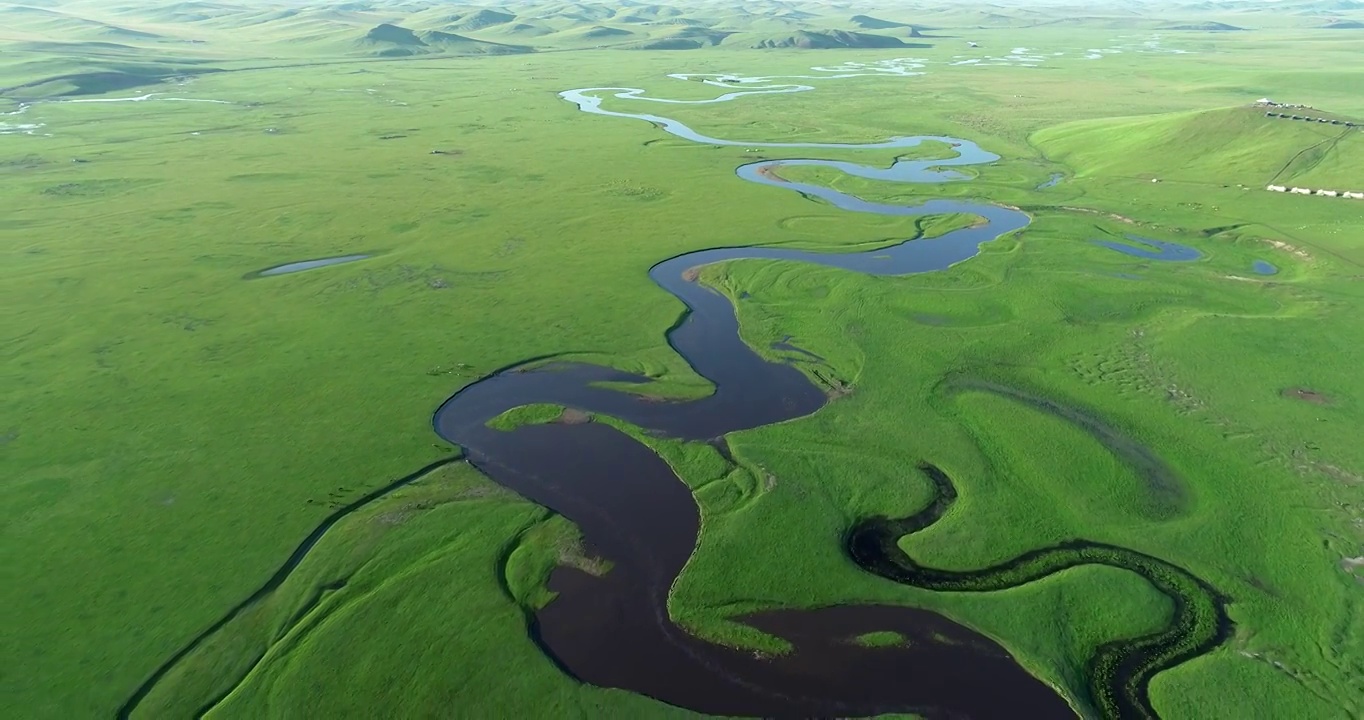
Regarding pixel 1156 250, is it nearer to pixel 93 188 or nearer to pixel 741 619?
pixel 741 619

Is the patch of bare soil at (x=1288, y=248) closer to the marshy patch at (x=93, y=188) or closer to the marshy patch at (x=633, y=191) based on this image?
the marshy patch at (x=633, y=191)

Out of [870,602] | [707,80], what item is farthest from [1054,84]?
[870,602]

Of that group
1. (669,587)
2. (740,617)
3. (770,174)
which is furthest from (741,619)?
(770,174)

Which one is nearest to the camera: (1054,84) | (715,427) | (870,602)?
(870,602)

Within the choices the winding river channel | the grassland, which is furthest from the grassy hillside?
the winding river channel

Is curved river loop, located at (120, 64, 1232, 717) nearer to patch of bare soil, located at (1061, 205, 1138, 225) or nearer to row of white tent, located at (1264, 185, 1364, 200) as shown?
patch of bare soil, located at (1061, 205, 1138, 225)

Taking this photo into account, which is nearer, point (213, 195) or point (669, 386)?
point (669, 386)

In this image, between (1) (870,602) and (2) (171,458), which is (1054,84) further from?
(2) (171,458)
